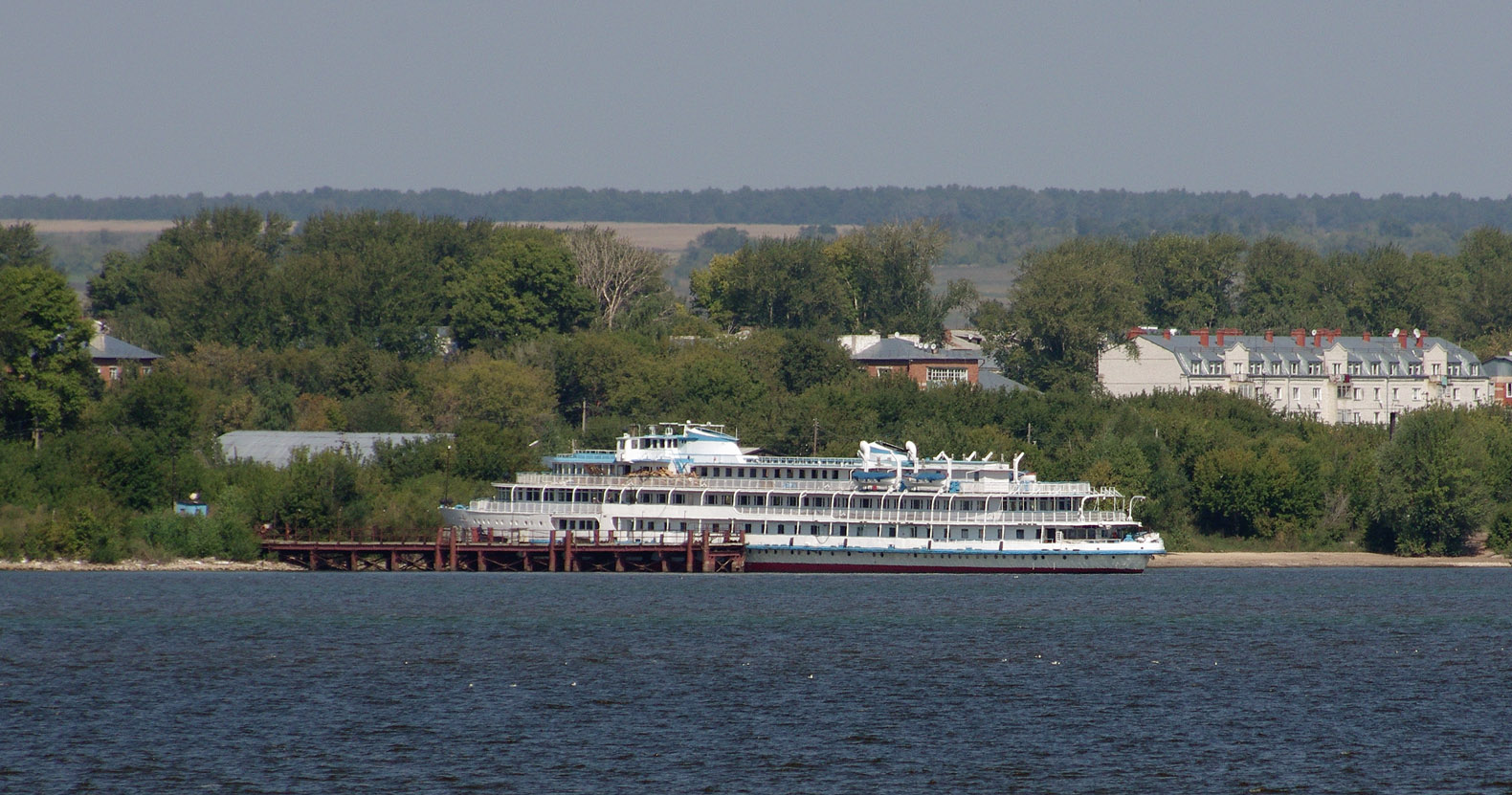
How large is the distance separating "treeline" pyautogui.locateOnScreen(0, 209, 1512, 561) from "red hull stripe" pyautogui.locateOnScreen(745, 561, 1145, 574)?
39.4 feet

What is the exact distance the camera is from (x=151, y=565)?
9238 centimetres

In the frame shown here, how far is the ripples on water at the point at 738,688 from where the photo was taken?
44188mm

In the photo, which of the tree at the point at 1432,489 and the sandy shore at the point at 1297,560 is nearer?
the sandy shore at the point at 1297,560

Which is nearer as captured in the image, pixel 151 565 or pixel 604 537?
pixel 151 565

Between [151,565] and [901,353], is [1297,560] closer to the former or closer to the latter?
[901,353]

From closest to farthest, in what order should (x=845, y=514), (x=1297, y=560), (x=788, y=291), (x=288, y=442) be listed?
(x=845, y=514) → (x=1297, y=560) → (x=288, y=442) → (x=788, y=291)

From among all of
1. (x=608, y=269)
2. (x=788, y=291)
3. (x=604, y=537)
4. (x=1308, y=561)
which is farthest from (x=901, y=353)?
(x=604, y=537)

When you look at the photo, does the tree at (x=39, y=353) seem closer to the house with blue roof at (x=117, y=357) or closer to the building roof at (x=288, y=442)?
the building roof at (x=288, y=442)

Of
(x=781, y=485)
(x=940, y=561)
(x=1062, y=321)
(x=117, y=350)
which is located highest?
(x=1062, y=321)

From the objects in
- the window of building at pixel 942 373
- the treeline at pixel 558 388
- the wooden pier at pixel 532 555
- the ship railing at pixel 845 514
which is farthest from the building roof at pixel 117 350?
the window of building at pixel 942 373

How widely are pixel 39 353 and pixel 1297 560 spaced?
64.2 m

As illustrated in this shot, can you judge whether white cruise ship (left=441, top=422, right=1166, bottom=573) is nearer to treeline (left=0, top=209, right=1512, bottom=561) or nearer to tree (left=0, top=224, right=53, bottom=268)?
treeline (left=0, top=209, right=1512, bottom=561)

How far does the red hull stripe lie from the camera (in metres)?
96.8

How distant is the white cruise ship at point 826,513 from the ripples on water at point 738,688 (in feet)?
26.7
